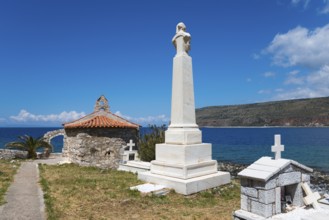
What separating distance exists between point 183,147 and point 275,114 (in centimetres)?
13728

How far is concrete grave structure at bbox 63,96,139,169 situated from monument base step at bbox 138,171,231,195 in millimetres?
6662

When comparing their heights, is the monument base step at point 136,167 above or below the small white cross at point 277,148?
below

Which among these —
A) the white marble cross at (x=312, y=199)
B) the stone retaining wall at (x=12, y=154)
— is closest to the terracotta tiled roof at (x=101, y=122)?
the stone retaining wall at (x=12, y=154)

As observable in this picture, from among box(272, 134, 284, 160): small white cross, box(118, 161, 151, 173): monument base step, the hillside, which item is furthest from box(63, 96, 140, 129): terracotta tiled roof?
the hillside

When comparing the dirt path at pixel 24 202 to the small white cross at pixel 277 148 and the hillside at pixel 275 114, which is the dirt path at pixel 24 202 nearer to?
the small white cross at pixel 277 148

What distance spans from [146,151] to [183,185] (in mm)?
6441

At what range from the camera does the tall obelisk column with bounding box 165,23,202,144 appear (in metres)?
9.61

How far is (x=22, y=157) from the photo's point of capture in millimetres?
21188

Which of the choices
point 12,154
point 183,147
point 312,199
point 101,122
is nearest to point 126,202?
point 183,147

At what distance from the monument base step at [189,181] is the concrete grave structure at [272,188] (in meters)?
3.29

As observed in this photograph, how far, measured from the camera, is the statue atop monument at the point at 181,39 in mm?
10180

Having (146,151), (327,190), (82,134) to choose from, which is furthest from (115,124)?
(327,190)

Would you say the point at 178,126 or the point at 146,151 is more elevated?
the point at 178,126

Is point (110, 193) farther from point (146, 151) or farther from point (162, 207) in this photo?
point (146, 151)
